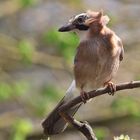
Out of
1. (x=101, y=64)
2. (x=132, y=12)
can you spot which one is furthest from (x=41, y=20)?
(x=101, y=64)

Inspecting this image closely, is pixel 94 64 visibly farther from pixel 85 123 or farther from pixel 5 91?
pixel 5 91

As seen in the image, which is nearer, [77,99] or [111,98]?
[77,99]

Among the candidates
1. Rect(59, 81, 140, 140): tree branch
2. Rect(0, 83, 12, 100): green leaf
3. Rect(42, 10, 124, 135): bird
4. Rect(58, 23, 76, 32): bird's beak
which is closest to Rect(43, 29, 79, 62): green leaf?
Rect(0, 83, 12, 100): green leaf

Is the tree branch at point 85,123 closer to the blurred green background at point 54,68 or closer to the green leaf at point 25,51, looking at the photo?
the blurred green background at point 54,68

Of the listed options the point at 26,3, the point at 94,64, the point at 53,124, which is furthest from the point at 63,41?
the point at 53,124

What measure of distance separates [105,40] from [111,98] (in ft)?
9.00

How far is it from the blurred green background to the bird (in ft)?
7.02

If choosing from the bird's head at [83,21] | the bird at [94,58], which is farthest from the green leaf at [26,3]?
the bird's head at [83,21]

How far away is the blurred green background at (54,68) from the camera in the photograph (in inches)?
173

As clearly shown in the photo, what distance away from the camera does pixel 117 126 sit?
442 cm

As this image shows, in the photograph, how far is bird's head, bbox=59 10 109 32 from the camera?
1661 mm

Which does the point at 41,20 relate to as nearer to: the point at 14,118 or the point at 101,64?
the point at 14,118

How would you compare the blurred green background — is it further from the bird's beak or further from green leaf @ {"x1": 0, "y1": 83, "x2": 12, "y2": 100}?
the bird's beak

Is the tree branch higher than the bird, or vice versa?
the tree branch
